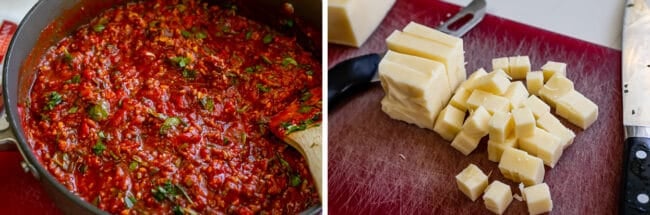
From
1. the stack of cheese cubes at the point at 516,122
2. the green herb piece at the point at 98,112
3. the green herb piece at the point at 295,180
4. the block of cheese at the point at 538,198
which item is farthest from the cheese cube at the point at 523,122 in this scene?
the green herb piece at the point at 98,112

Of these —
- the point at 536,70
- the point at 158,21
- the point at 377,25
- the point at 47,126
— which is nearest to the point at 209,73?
the point at 158,21

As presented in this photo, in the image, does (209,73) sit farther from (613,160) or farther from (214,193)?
(613,160)

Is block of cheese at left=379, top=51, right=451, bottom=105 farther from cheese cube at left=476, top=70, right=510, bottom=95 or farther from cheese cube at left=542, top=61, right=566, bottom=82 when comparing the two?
cheese cube at left=542, top=61, right=566, bottom=82

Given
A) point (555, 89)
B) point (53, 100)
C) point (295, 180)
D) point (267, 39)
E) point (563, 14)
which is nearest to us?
point (295, 180)

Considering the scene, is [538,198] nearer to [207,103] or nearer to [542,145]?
[542,145]

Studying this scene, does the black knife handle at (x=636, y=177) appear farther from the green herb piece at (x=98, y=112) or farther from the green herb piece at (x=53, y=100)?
the green herb piece at (x=53, y=100)

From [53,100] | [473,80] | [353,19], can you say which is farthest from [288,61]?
[53,100]
